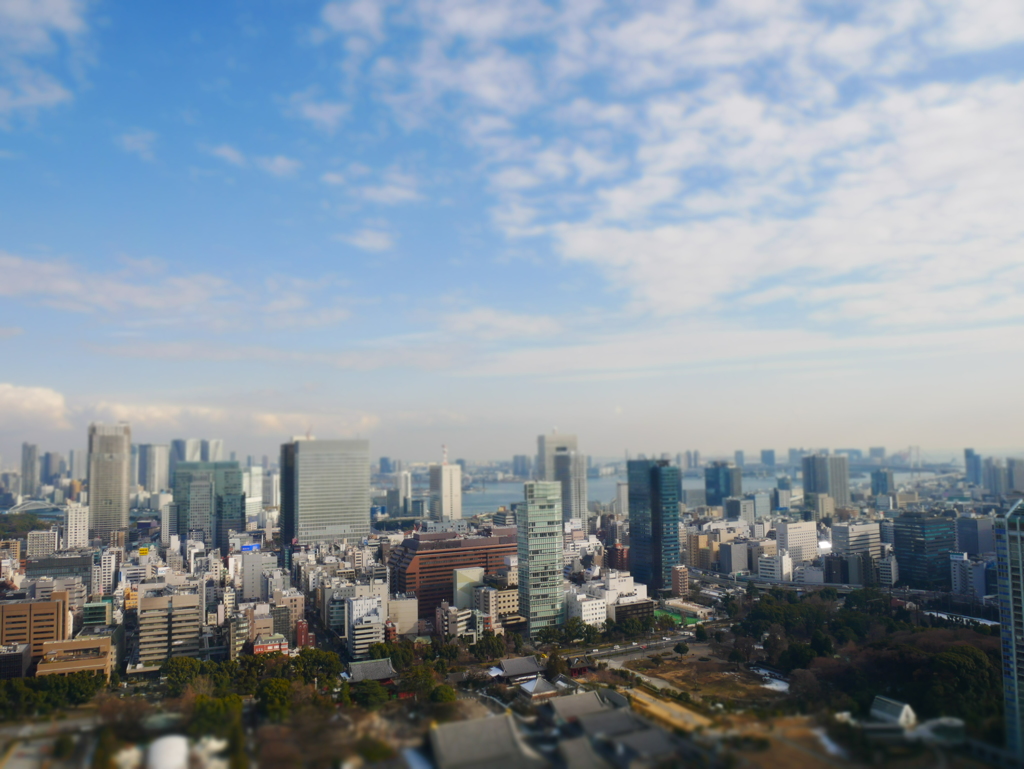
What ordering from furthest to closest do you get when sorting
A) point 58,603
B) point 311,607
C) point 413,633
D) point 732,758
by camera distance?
point 311,607, point 413,633, point 58,603, point 732,758

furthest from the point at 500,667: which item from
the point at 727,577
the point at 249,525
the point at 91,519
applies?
the point at 91,519

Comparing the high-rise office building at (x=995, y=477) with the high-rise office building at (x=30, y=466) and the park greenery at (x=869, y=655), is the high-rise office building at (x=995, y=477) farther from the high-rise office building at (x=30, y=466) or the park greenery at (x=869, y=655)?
the high-rise office building at (x=30, y=466)

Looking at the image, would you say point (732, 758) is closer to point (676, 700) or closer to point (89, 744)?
point (89, 744)

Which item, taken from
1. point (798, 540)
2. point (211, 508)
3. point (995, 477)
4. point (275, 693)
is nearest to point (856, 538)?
point (798, 540)

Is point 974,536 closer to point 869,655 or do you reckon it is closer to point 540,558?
point 869,655

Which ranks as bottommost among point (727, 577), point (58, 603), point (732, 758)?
point (727, 577)

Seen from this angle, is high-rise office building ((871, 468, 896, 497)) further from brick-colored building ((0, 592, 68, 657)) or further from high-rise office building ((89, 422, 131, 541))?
brick-colored building ((0, 592, 68, 657))

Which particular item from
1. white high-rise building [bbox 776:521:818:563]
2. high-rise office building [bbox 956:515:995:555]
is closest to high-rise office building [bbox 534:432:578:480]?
white high-rise building [bbox 776:521:818:563]
